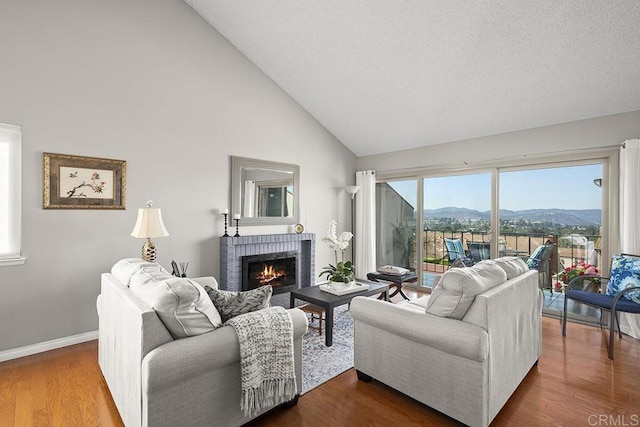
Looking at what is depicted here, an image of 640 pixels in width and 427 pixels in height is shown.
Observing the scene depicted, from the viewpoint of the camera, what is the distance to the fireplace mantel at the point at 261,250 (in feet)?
13.5

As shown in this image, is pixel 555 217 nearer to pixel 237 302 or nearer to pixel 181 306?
pixel 237 302

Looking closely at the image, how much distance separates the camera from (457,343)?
1827 millimetres

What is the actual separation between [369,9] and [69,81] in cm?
309

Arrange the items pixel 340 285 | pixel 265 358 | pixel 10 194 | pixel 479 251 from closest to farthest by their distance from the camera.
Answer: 1. pixel 265 358
2. pixel 10 194
3. pixel 340 285
4. pixel 479 251

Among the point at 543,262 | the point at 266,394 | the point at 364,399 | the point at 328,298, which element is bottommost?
the point at 364,399

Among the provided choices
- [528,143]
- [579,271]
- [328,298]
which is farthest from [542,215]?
[328,298]

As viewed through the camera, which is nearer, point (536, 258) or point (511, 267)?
point (511, 267)

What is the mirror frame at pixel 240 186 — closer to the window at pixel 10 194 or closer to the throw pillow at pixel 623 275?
the window at pixel 10 194

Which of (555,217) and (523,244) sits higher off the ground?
(555,217)

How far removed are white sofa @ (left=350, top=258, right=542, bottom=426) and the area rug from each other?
0.28 meters

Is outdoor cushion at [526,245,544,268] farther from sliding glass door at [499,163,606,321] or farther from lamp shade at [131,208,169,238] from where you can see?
lamp shade at [131,208,169,238]

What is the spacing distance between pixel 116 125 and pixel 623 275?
5520mm

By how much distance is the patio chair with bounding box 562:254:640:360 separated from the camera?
292 cm

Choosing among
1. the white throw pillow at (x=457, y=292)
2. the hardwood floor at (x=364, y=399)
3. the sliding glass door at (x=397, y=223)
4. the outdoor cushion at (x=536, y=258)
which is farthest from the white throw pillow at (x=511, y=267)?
the sliding glass door at (x=397, y=223)
